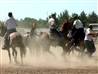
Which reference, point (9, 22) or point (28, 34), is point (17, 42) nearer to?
point (9, 22)

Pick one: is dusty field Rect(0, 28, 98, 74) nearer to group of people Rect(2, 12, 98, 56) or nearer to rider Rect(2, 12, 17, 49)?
group of people Rect(2, 12, 98, 56)

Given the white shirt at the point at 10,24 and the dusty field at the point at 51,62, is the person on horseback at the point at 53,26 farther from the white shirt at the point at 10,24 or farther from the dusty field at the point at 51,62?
the white shirt at the point at 10,24

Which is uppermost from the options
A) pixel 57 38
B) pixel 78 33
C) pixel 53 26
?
pixel 53 26

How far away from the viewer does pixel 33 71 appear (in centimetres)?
1490

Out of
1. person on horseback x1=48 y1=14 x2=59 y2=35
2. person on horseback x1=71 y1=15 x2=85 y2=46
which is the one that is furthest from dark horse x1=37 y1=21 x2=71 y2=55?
person on horseback x1=71 y1=15 x2=85 y2=46

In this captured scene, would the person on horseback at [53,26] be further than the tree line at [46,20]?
No

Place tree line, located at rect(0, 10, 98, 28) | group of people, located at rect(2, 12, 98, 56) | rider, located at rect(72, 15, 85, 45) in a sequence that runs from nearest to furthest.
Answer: group of people, located at rect(2, 12, 98, 56) < rider, located at rect(72, 15, 85, 45) < tree line, located at rect(0, 10, 98, 28)

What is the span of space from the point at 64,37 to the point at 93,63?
2640 mm

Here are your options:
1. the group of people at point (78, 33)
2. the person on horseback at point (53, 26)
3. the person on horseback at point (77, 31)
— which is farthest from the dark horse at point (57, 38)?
the person on horseback at point (77, 31)

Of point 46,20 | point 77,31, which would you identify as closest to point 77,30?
point 77,31

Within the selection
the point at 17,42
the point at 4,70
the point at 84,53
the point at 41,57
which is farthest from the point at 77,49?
the point at 4,70

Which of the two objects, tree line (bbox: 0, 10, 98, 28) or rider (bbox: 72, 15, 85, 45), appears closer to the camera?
rider (bbox: 72, 15, 85, 45)

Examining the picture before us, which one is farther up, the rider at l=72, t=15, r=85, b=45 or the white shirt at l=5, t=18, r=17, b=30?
Result: the white shirt at l=5, t=18, r=17, b=30

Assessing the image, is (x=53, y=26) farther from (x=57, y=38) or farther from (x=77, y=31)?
(x=77, y=31)
